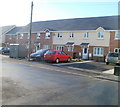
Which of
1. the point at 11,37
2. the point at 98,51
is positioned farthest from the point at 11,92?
the point at 11,37

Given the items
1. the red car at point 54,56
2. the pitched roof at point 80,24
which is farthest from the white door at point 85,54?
the red car at point 54,56

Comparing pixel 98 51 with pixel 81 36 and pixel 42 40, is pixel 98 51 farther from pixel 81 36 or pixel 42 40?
pixel 42 40

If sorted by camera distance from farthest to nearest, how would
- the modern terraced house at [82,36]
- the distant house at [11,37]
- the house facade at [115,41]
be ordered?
the distant house at [11,37]
the modern terraced house at [82,36]
the house facade at [115,41]

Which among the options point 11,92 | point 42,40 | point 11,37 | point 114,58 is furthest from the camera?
point 11,37

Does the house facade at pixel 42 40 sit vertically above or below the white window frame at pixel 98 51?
above

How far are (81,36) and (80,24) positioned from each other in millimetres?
3472

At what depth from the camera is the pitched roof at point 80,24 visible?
2869cm

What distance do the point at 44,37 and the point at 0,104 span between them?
3029 centimetres

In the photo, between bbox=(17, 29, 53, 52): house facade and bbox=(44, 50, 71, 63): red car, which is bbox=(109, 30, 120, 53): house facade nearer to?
bbox=(44, 50, 71, 63): red car

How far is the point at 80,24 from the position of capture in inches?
1268

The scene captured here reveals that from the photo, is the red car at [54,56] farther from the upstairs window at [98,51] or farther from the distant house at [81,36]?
the upstairs window at [98,51]

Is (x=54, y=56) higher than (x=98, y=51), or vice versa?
(x=98, y=51)

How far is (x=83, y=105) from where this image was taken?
17.8 feet

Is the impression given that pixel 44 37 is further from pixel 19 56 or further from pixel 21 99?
pixel 21 99
